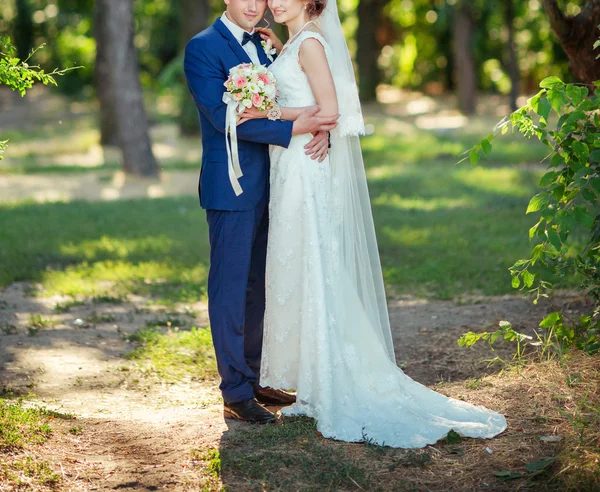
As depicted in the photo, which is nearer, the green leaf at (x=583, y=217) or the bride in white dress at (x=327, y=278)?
the green leaf at (x=583, y=217)

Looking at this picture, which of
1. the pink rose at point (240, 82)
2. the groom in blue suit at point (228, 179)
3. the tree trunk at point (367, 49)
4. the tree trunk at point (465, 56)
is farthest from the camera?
the tree trunk at point (367, 49)

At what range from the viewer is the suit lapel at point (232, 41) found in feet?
14.2

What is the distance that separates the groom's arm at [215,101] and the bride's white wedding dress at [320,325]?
0.18 meters

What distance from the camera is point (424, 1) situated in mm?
30875

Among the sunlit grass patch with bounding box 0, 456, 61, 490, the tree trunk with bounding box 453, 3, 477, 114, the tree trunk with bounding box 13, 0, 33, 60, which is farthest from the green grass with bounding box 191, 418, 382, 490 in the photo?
the tree trunk with bounding box 13, 0, 33, 60

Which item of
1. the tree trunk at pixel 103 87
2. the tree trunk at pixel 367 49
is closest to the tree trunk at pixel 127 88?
the tree trunk at pixel 103 87

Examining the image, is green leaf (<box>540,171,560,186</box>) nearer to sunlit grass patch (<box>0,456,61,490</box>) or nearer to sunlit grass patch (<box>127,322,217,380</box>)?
sunlit grass patch (<box>127,322,217,380</box>)

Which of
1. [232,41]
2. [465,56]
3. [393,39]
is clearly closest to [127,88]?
[232,41]

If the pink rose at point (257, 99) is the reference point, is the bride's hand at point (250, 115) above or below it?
below

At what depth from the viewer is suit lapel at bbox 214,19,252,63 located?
170 inches

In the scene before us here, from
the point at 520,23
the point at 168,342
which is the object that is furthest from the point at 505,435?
the point at 520,23

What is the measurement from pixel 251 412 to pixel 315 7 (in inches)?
85.8

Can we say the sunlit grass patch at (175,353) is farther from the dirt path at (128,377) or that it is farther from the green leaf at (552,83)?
the green leaf at (552,83)

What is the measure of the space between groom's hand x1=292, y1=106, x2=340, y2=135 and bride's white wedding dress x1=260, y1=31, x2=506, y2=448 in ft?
0.34
